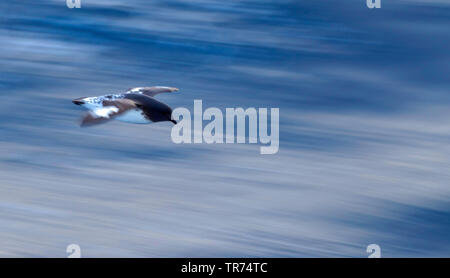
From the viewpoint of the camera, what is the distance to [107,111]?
17.7 ft

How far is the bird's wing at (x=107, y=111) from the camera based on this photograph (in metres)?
5.09

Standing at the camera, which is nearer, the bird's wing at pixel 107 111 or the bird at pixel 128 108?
the bird's wing at pixel 107 111

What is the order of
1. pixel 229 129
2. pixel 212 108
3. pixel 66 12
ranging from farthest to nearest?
pixel 66 12
pixel 212 108
pixel 229 129

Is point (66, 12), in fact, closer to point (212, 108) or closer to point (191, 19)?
point (191, 19)

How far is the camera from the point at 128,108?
221 inches

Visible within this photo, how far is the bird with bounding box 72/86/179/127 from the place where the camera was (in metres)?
5.38

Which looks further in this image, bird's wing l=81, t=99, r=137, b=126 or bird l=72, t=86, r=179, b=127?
bird l=72, t=86, r=179, b=127

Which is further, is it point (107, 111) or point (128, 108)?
point (128, 108)

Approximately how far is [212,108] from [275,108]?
0.74 meters

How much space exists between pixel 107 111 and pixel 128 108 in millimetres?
259

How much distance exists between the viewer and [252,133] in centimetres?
695

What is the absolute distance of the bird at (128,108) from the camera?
538cm

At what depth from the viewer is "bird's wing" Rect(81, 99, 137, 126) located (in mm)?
5086
